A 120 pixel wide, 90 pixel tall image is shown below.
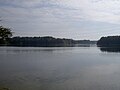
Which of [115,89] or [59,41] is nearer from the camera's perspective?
[115,89]

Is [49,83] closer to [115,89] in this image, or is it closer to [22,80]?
[22,80]

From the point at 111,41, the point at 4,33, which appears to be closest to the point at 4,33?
the point at 4,33

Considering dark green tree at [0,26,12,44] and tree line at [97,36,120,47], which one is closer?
dark green tree at [0,26,12,44]

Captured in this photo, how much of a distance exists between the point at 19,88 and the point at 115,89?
6.66 m

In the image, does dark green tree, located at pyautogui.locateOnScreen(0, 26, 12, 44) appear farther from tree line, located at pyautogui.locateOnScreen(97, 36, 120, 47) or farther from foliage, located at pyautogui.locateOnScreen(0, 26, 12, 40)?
tree line, located at pyautogui.locateOnScreen(97, 36, 120, 47)

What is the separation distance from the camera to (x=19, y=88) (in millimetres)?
15148

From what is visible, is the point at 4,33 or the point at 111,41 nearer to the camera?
the point at 4,33

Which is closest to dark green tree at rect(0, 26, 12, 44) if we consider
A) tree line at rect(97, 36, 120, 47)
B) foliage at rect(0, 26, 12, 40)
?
foliage at rect(0, 26, 12, 40)

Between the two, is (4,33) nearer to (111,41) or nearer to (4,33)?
(4,33)

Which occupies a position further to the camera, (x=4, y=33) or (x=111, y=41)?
(x=111, y=41)

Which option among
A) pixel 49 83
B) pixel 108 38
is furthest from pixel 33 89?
pixel 108 38

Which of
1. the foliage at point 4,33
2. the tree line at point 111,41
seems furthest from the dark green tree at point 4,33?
the tree line at point 111,41

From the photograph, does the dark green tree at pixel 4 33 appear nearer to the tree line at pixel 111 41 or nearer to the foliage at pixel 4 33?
the foliage at pixel 4 33

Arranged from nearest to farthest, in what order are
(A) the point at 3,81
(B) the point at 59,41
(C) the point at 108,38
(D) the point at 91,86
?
(D) the point at 91,86 → (A) the point at 3,81 → (C) the point at 108,38 → (B) the point at 59,41
